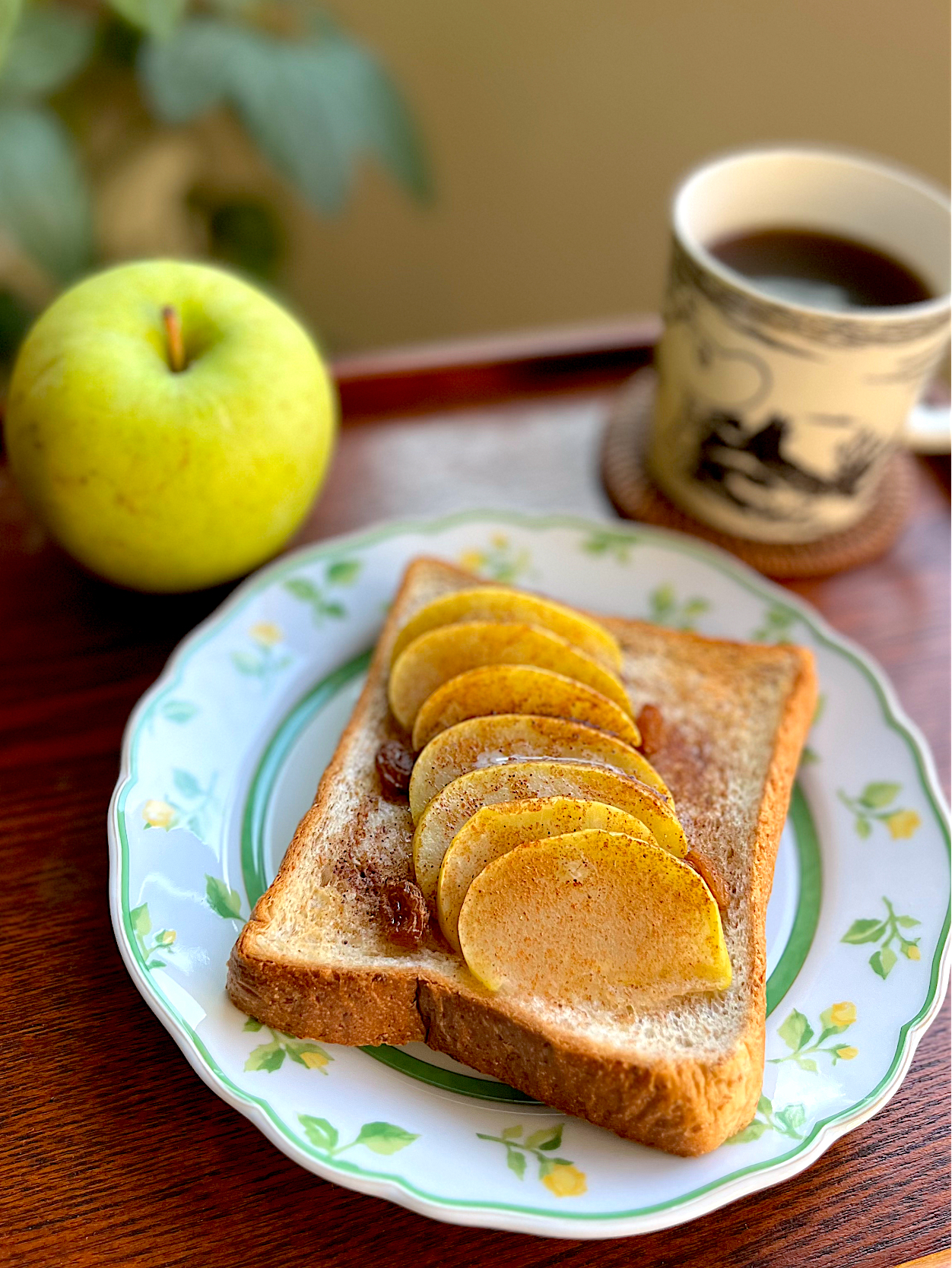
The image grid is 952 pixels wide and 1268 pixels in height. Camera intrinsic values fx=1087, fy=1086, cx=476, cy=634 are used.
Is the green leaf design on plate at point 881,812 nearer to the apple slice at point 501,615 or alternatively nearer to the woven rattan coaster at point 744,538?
the apple slice at point 501,615

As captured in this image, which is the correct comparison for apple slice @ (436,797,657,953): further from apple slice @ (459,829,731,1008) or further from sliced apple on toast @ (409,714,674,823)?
sliced apple on toast @ (409,714,674,823)

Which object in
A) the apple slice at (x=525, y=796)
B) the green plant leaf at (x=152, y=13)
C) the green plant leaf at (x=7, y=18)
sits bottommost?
the apple slice at (x=525, y=796)

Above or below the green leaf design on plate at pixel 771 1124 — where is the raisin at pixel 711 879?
above

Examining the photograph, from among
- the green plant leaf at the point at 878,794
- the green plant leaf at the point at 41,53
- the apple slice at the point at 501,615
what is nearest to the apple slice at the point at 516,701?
the apple slice at the point at 501,615

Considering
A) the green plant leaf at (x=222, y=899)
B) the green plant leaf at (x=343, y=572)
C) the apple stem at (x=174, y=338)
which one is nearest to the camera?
the green plant leaf at (x=222, y=899)

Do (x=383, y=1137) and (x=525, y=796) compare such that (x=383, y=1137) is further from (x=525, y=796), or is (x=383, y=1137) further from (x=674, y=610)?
(x=674, y=610)

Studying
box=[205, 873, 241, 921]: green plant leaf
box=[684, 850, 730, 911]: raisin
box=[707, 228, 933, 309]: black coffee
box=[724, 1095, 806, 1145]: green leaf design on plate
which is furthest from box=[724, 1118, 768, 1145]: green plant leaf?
box=[707, 228, 933, 309]: black coffee

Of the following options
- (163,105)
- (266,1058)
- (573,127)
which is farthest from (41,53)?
(266,1058)
